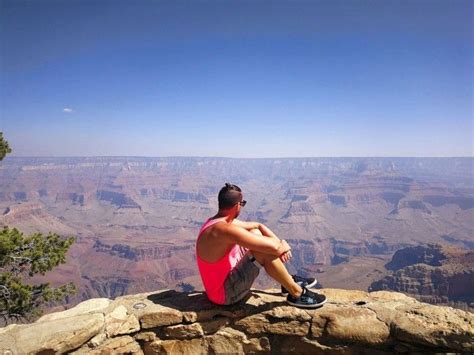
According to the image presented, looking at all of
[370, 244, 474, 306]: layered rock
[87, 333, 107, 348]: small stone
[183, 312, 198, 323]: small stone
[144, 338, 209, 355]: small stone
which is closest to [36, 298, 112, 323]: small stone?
[87, 333, 107, 348]: small stone

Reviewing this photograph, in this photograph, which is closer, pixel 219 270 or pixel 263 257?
pixel 263 257

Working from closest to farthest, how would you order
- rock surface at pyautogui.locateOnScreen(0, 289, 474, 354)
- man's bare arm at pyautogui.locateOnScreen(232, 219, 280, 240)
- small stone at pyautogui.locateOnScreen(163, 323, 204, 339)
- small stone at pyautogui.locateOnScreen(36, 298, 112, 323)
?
rock surface at pyautogui.locateOnScreen(0, 289, 474, 354)
small stone at pyautogui.locateOnScreen(163, 323, 204, 339)
small stone at pyautogui.locateOnScreen(36, 298, 112, 323)
man's bare arm at pyautogui.locateOnScreen(232, 219, 280, 240)

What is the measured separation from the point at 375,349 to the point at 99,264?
165196mm

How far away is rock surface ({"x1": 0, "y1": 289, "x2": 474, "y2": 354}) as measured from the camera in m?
3.88

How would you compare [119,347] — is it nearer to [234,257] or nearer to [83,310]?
[83,310]

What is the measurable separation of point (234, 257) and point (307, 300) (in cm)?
112

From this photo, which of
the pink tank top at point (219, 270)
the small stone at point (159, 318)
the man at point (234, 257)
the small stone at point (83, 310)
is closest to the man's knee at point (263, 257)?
the man at point (234, 257)

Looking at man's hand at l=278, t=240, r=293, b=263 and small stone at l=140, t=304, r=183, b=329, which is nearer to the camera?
man's hand at l=278, t=240, r=293, b=263

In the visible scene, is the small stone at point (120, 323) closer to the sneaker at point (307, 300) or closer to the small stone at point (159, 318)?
the small stone at point (159, 318)

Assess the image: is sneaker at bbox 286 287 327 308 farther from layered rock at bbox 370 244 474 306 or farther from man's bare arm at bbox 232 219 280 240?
layered rock at bbox 370 244 474 306

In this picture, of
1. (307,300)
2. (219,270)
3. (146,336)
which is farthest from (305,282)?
(146,336)

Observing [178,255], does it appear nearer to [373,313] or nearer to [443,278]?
[443,278]

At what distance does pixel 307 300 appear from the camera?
4.43 m

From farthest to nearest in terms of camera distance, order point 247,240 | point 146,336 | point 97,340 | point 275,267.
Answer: point 146,336 < point 275,267 < point 97,340 < point 247,240
